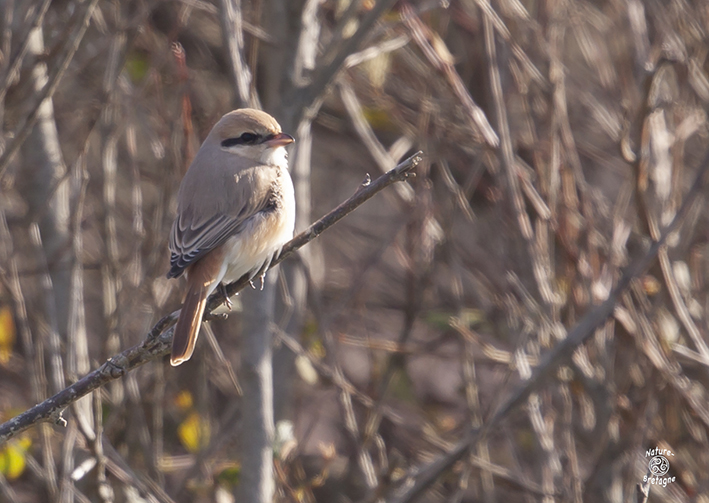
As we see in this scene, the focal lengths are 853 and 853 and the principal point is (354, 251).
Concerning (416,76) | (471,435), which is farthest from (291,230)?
(416,76)

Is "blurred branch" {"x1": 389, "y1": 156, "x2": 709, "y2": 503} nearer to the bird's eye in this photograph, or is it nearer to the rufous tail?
the rufous tail

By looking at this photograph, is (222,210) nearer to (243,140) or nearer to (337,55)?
(243,140)

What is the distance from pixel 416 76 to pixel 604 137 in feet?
4.72

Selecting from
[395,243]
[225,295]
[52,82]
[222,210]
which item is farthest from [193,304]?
[395,243]

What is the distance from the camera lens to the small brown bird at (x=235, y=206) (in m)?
3.40

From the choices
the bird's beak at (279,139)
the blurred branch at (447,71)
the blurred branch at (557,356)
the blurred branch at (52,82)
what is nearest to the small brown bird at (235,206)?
the bird's beak at (279,139)

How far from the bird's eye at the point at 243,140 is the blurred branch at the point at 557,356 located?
1.53 metres

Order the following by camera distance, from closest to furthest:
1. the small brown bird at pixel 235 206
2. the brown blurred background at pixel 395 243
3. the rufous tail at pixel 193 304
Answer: the rufous tail at pixel 193 304 → the small brown bird at pixel 235 206 → the brown blurred background at pixel 395 243

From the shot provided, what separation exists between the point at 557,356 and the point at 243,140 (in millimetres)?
1603

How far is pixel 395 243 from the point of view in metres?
5.17

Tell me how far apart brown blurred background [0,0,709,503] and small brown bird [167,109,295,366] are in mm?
188

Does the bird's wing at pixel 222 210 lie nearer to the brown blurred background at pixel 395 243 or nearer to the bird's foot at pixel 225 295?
the bird's foot at pixel 225 295

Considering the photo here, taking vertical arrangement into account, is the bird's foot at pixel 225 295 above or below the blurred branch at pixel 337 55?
below

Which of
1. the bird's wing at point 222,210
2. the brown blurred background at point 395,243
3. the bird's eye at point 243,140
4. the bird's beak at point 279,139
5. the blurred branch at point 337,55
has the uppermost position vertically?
the blurred branch at point 337,55
